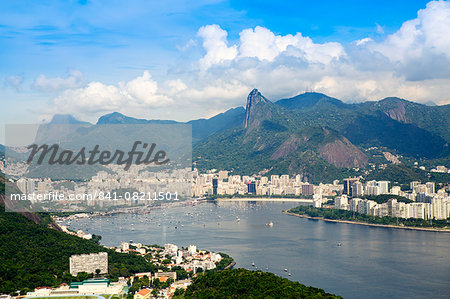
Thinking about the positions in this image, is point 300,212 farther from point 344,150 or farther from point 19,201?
point 344,150

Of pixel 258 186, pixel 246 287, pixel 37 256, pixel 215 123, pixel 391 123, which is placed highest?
pixel 215 123

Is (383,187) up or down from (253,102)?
down

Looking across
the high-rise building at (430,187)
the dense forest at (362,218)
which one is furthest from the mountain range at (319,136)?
the dense forest at (362,218)

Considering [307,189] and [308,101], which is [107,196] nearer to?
[307,189]

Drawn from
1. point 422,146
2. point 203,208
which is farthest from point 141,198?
point 422,146

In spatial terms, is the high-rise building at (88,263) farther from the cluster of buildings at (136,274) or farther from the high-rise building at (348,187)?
the high-rise building at (348,187)

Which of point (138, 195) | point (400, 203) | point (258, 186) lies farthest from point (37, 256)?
point (258, 186)

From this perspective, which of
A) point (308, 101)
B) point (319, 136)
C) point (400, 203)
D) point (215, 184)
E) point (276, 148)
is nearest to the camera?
point (400, 203)
